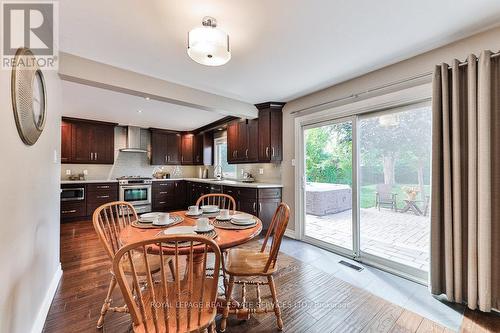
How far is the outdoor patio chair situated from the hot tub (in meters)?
0.34

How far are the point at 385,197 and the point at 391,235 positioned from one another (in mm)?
479

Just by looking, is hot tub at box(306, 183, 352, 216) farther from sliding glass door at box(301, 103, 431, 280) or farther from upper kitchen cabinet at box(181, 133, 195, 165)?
upper kitchen cabinet at box(181, 133, 195, 165)

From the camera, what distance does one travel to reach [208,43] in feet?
5.34

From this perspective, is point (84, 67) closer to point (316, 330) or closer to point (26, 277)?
point (26, 277)

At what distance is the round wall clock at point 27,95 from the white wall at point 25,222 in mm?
39

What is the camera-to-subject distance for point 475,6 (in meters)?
1.61

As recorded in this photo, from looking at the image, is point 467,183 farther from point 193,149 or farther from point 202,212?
point 193,149

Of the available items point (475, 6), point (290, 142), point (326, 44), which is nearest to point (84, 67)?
point (326, 44)

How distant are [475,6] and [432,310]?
240 centimetres

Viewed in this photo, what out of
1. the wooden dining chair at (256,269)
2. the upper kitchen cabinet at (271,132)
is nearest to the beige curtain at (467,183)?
the wooden dining chair at (256,269)

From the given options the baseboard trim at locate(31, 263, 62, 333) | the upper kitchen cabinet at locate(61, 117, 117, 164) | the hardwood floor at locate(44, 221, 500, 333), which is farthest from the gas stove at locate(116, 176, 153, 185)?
the baseboard trim at locate(31, 263, 62, 333)

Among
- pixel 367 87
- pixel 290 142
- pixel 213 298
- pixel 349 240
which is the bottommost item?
pixel 349 240

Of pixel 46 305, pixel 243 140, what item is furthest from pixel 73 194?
A: pixel 243 140

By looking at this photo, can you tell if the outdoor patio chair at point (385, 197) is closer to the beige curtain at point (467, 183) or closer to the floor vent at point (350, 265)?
the beige curtain at point (467, 183)
